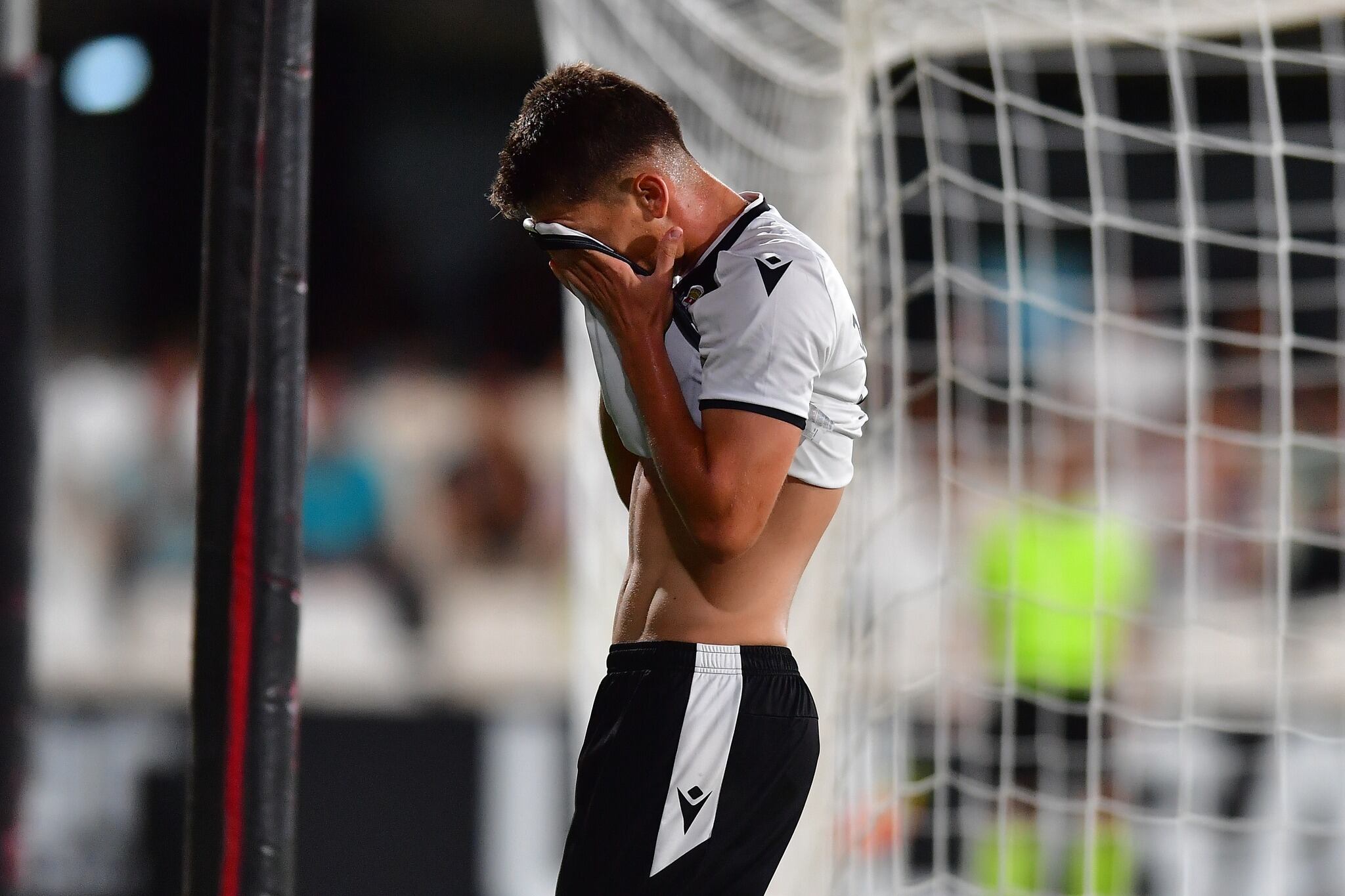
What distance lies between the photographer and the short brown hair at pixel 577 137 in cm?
136

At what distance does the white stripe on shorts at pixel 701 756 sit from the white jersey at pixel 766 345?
209mm

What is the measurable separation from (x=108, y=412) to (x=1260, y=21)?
489 centimetres

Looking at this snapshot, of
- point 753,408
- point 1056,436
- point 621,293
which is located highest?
point 1056,436

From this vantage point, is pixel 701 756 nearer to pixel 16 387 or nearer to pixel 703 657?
pixel 703 657

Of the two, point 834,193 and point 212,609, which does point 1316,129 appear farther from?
point 212,609

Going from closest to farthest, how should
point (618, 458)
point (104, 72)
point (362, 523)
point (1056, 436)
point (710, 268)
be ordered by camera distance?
1. point (710, 268)
2. point (618, 458)
3. point (104, 72)
4. point (1056, 436)
5. point (362, 523)

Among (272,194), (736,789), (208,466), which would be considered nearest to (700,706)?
(736,789)

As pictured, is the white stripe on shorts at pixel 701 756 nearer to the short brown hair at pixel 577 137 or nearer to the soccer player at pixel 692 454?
the soccer player at pixel 692 454

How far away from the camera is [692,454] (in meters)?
1.29

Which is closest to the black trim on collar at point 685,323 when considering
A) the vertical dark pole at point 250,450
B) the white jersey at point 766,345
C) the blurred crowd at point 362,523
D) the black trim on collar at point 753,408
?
the white jersey at point 766,345

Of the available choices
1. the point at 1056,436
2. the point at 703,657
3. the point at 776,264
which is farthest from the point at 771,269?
the point at 1056,436

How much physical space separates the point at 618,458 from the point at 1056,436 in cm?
476

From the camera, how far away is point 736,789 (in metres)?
1.39

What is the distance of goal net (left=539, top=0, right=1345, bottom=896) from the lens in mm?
2936
